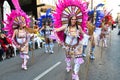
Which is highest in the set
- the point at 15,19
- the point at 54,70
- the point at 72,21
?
the point at 15,19

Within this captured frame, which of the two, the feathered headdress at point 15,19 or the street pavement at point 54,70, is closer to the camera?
the street pavement at point 54,70

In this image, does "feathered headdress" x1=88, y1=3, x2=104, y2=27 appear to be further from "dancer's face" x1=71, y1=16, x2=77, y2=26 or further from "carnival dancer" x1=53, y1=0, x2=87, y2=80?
"dancer's face" x1=71, y1=16, x2=77, y2=26

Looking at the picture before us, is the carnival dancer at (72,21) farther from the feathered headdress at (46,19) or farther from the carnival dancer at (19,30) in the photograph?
the feathered headdress at (46,19)

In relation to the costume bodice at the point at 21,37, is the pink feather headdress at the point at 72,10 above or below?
above

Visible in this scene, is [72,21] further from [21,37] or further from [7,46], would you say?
[7,46]

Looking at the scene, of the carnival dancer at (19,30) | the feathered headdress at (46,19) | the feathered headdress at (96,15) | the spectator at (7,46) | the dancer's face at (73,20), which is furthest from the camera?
the feathered headdress at (46,19)

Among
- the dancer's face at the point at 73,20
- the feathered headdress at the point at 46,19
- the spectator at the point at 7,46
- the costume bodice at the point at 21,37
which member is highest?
the feathered headdress at the point at 46,19

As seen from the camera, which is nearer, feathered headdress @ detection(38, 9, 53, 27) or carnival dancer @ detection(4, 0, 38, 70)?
carnival dancer @ detection(4, 0, 38, 70)

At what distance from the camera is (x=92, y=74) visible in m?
11.4

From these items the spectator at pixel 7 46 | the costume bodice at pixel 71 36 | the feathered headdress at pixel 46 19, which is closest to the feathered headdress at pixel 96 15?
the costume bodice at pixel 71 36

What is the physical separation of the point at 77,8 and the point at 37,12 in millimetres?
25196

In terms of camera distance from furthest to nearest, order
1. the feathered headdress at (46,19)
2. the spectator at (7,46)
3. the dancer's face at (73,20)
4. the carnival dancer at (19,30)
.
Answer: the feathered headdress at (46,19)
the spectator at (7,46)
the carnival dancer at (19,30)
the dancer's face at (73,20)

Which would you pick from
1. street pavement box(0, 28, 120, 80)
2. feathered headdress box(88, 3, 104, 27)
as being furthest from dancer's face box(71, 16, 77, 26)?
feathered headdress box(88, 3, 104, 27)

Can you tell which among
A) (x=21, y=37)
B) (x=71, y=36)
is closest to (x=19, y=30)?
(x=21, y=37)
